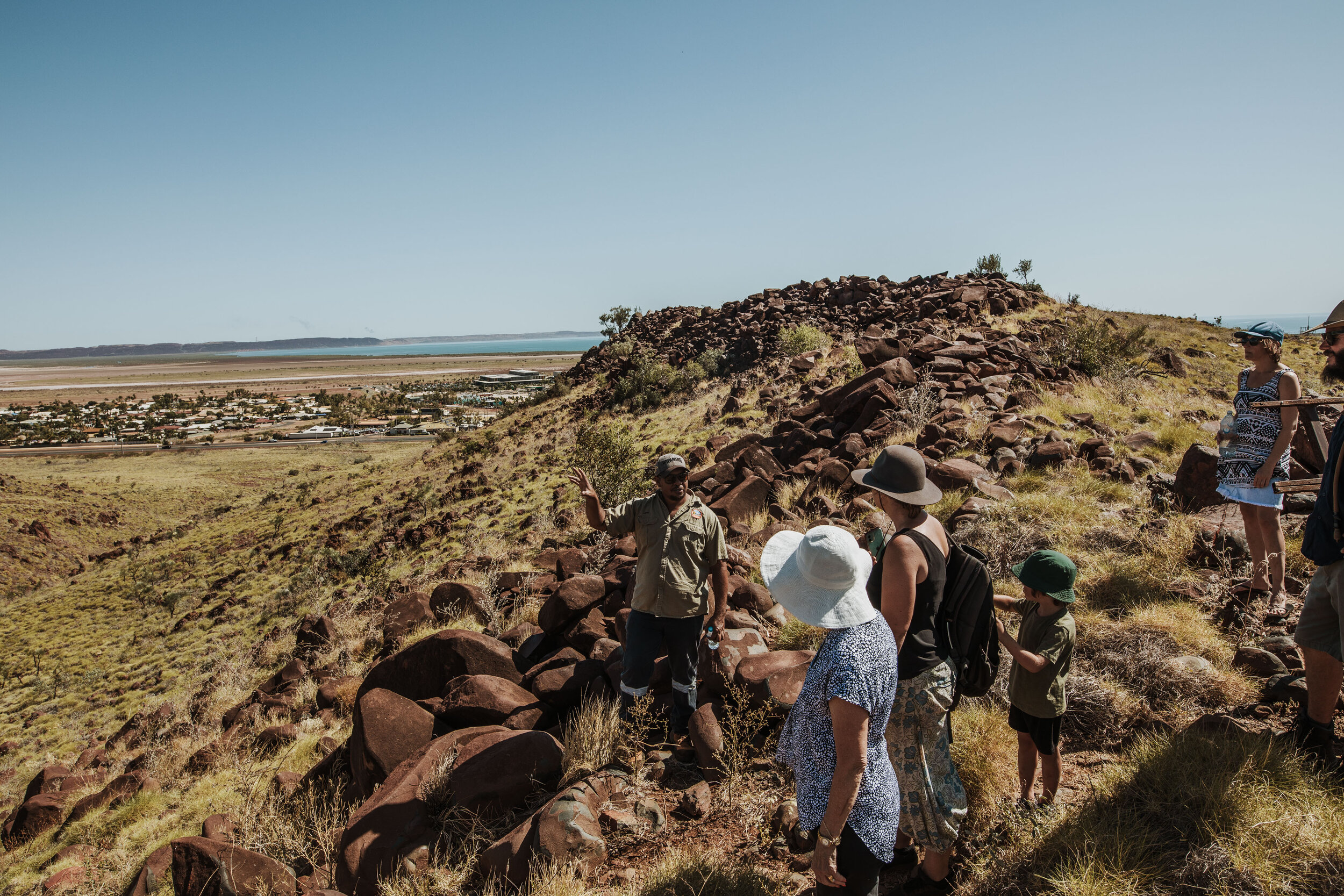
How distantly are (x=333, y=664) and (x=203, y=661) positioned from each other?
22.1 ft

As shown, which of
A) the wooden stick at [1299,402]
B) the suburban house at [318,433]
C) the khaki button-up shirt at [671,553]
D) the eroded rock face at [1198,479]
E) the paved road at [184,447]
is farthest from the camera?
the suburban house at [318,433]

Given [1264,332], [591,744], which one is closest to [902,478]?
[591,744]

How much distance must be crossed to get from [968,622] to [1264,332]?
4.04 metres

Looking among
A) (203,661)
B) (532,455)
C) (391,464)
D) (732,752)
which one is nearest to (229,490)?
(391,464)

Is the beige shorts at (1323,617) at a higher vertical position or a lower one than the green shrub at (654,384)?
lower

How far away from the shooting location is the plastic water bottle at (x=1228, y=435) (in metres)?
5.21

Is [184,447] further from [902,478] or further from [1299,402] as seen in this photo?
[1299,402]

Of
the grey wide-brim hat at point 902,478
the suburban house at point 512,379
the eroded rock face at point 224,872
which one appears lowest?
the eroded rock face at point 224,872

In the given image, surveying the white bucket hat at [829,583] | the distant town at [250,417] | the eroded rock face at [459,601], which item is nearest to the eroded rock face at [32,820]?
the eroded rock face at [459,601]

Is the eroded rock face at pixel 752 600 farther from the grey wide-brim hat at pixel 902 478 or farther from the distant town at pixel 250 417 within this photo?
the distant town at pixel 250 417

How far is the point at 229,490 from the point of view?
1457 inches

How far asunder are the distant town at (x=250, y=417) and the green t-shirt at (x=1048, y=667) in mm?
37359

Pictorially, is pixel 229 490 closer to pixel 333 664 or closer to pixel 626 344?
pixel 626 344

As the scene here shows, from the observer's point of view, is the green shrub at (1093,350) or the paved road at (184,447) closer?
the green shrub at (1093,350)
